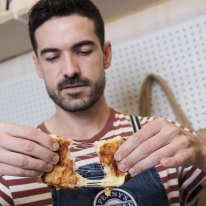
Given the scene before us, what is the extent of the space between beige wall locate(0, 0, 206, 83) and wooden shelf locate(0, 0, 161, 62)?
1.3 inches

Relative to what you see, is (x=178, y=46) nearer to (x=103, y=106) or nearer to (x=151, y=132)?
(x=103, y=106)

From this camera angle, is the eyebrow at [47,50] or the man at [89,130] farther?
the eyebrow at [47,50]

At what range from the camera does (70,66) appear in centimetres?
101

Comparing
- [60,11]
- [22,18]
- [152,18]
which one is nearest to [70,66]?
[60,11]

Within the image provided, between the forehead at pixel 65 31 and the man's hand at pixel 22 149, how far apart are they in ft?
1.26

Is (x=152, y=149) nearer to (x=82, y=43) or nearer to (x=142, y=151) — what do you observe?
(x=142, y=151)

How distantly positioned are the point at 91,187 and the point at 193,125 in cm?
54

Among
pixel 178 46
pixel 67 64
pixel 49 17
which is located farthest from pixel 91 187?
pixel 178 46

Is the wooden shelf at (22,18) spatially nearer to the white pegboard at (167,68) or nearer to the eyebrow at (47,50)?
the white pegboard at (167,68)

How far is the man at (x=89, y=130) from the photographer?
0.76 m

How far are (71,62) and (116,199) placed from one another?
390 mm

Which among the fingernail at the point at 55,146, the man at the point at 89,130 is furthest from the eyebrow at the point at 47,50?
the fingernail at the point at 55,146

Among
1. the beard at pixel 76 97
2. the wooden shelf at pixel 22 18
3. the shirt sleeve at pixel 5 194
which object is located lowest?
the shirt sleeve at pixel 5 194

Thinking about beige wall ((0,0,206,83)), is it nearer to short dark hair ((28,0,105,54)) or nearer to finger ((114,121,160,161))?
short dark hair ((28,0,105,54))
